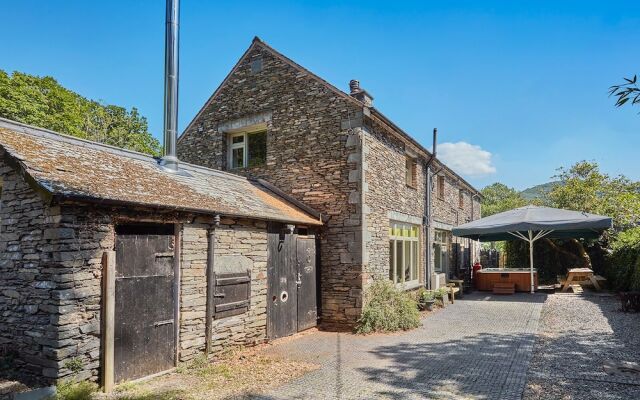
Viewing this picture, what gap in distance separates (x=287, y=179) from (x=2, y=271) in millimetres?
6929

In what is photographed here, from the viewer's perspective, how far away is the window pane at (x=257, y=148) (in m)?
12.6

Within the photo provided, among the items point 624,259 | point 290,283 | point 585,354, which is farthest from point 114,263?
point 624,259

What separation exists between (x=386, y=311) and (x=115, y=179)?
22.3ft

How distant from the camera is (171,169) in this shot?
8617 mm

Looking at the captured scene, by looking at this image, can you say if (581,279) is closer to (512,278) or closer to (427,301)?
(512,278)

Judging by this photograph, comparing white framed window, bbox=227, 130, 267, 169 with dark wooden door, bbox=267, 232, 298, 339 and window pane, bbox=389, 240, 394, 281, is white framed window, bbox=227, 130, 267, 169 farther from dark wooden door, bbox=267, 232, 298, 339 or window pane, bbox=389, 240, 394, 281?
window pane, bbox=389, 240, 394, 281

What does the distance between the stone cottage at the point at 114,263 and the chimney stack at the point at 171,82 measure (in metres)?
0.60

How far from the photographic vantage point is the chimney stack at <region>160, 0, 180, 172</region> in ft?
29.2

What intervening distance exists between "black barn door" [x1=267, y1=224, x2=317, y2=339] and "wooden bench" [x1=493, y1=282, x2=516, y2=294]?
9.50 meters

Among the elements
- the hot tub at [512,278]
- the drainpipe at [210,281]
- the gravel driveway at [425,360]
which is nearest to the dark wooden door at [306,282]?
the gravel driveway at [425,360]

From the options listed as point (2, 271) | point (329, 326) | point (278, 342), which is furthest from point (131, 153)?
point (329, 326)

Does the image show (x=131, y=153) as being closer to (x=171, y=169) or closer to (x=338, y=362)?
(x=171, y=169)

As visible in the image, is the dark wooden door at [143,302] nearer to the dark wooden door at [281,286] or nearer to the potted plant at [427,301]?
the dark wooden door at [281,286]

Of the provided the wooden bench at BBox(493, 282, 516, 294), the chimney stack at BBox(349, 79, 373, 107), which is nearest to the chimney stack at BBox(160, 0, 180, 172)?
the chimney stack at BBox(349, 79, 373, 107)
